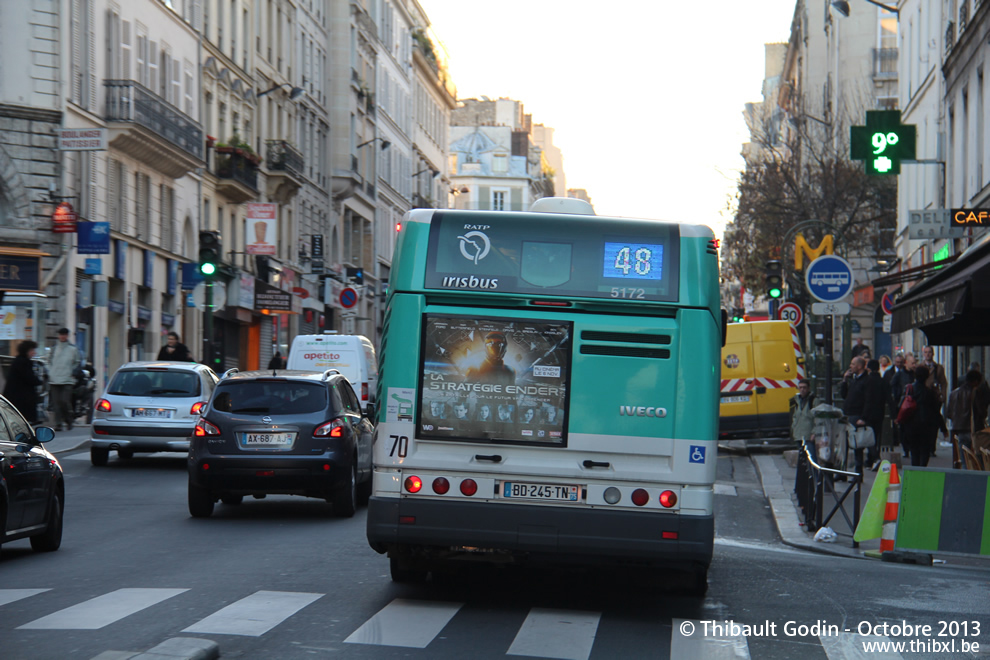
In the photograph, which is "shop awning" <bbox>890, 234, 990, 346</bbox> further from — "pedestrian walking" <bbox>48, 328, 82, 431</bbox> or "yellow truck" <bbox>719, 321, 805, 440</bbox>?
"pedestrian walking" <bbox>48, 328, 82, 431</bbox>

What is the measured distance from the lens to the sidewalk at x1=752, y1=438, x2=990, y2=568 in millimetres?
14656

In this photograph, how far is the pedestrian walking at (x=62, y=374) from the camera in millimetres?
27188

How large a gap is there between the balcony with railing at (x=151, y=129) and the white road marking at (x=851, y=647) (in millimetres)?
29358

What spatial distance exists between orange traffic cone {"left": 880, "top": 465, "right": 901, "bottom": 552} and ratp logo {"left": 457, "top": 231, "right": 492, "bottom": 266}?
20.0ft

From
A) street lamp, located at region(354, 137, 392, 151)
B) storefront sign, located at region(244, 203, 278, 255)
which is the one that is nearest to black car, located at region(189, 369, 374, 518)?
storefront sign, located at region(244, 203, 278, 255)

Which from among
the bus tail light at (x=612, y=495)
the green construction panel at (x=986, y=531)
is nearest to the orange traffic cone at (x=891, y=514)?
the green construction panel at (x=986, y=531)

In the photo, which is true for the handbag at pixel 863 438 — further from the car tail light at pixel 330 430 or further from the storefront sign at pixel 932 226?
the car tail light at pixel 330 430

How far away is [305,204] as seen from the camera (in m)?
60.2

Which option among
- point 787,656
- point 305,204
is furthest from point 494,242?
point 305,204

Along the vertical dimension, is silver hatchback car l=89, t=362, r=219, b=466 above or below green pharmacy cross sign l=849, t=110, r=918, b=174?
below

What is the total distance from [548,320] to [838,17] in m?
56.7

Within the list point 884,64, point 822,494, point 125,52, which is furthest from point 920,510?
point 884,64

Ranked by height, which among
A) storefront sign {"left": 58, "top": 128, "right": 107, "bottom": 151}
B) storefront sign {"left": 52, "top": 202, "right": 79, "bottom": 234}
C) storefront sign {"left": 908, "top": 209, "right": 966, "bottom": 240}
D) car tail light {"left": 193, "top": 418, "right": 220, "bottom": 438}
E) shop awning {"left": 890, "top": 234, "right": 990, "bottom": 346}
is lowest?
car tail light {"left": 193, "top": 418, "right": 220, "bottom": 438}

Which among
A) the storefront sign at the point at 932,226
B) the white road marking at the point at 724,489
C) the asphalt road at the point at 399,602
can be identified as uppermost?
the storefront sign at the point at 932,226
